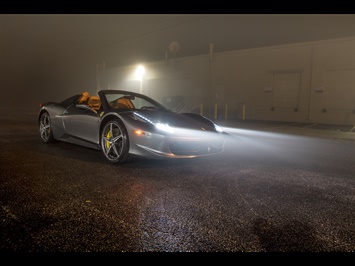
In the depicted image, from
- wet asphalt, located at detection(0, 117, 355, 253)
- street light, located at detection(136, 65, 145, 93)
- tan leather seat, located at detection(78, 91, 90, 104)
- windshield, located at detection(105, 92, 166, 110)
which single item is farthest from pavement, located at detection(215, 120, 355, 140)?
street light, located at detection(136, 65, 145, 93)

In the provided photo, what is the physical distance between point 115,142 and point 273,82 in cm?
1316

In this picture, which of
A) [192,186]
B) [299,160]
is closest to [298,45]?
[299,160]

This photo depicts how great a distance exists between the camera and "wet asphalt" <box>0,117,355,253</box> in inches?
81.4

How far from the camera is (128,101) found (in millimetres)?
5586

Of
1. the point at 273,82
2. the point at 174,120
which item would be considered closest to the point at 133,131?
the point at 174,120

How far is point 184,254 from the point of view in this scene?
1909 millimetres

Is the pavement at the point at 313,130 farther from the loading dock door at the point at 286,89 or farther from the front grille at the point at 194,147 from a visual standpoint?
the front grille at the point at 194,147

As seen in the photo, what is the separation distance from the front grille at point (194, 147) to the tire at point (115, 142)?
2.58 feet

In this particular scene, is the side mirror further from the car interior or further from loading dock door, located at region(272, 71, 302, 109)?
loading dock door, located at region(272, 71, 302, 109)

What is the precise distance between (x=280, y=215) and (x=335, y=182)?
1.62 metres

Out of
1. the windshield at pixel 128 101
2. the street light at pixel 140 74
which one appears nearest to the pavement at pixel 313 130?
the windshield at pixel 128 101

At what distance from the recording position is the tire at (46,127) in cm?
621

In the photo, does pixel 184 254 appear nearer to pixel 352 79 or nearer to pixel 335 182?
pixel 335 182

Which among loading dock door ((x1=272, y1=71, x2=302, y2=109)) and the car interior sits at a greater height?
loading dock door ((x1=272, y1=71, x2=302, y2=109))
